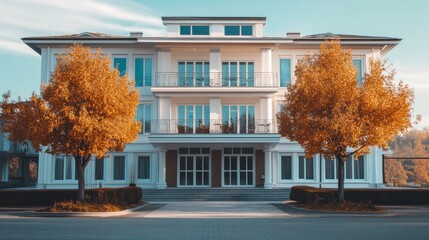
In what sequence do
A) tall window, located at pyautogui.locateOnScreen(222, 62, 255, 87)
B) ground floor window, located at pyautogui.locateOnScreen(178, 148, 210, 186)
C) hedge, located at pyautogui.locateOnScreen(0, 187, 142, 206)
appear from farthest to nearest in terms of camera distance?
ground floor window, located at pyautogui.locateOnScreen(178, 148, 210, 186), tall window, located at pyautogui.locateOnScreen(222, 62, 255, 87), hedge, located at pyautogui.locateOnScreen(0, 187, 142, 206)

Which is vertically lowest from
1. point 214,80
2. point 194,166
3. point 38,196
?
point 38,196

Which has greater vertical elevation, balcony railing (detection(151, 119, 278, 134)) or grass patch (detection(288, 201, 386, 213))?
balcony railing (detection(151, 119, 278, 134))

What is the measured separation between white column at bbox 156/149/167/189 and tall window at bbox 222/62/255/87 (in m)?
6.41

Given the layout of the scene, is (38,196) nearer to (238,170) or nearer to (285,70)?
(238,170)

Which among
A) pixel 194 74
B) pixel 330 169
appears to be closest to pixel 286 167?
pixel 330 169

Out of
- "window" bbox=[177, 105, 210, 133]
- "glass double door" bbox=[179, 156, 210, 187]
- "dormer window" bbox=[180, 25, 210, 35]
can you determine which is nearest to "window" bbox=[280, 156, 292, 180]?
"glass double door" bbox=[179, 156, 210, 187]

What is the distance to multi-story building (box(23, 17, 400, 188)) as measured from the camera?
3550cm

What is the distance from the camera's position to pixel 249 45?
35.4 metres

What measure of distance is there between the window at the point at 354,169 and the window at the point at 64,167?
63.8 feet

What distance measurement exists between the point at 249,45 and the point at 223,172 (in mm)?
9013

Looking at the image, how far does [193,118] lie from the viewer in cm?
3641

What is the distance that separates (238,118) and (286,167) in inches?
193

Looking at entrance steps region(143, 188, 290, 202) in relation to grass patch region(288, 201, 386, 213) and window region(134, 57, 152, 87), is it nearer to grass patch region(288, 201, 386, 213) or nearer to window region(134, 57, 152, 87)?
window region(134, 57, 152, 87)

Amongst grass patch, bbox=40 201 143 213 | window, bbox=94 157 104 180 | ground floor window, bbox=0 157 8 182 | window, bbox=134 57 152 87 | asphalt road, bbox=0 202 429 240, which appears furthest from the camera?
ground floor window, bbox=0 157 8 182
